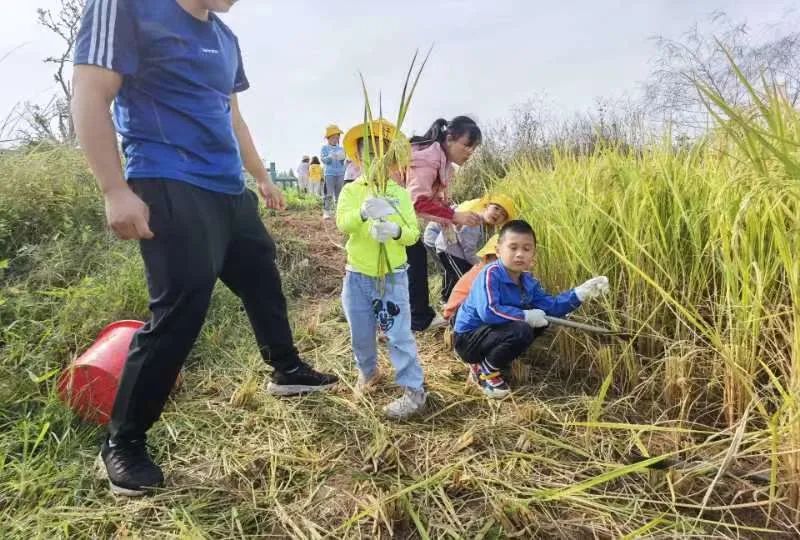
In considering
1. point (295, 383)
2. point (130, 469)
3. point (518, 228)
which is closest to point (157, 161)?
point (130, 469)

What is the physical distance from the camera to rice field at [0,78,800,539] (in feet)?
3.90

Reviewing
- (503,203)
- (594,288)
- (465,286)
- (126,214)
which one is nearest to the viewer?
(126,214)

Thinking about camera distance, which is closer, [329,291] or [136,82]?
[136,82]

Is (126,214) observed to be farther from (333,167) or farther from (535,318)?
(333,167)

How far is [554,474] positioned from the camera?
1383mm

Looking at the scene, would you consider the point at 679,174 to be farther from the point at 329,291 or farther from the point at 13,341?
the point at 13,341

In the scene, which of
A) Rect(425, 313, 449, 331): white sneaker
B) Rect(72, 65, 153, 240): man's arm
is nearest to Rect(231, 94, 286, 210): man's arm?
Rect(72, 65, 153, 240): man's arm

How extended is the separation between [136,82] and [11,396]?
131 centimetres

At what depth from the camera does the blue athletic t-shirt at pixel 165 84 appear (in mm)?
1183

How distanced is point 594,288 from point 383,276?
783mm

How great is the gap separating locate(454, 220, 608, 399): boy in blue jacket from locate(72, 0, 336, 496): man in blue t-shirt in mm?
1063

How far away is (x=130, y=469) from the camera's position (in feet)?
4.52

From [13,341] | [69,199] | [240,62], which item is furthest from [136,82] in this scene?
[69,199]

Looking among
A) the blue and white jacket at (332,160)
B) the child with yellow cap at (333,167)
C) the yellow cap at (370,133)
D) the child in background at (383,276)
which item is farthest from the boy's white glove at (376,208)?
the blue and white jacket at (332,160)
